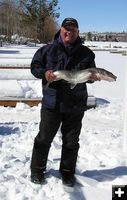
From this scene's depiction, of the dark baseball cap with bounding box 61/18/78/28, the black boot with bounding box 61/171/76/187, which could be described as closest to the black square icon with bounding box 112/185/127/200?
the black boot with bounding box 61/171/76/187

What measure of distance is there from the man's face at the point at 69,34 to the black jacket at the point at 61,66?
0.19 feet

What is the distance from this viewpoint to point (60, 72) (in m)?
5.09

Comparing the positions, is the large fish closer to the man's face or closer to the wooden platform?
the man's face

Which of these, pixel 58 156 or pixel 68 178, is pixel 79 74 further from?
pixel 58 156

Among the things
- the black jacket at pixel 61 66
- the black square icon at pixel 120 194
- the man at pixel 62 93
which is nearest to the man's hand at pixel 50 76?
the man at pixel 62 93

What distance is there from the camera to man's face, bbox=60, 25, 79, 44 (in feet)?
17.0

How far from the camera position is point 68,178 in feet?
18.4

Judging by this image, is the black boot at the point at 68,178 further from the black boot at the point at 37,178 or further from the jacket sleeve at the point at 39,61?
the jacket sleeve at the point at 39,61

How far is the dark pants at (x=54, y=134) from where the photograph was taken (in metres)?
5.41

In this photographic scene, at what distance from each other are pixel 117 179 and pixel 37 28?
8179 centimetres

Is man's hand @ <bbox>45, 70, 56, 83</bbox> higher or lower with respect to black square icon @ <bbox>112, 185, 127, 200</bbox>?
higher

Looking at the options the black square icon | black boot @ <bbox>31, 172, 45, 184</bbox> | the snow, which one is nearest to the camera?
the black square icon

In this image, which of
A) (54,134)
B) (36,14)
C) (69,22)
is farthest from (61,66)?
(36,14)

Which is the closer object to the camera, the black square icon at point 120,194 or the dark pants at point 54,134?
the black square icon at point 120,194
